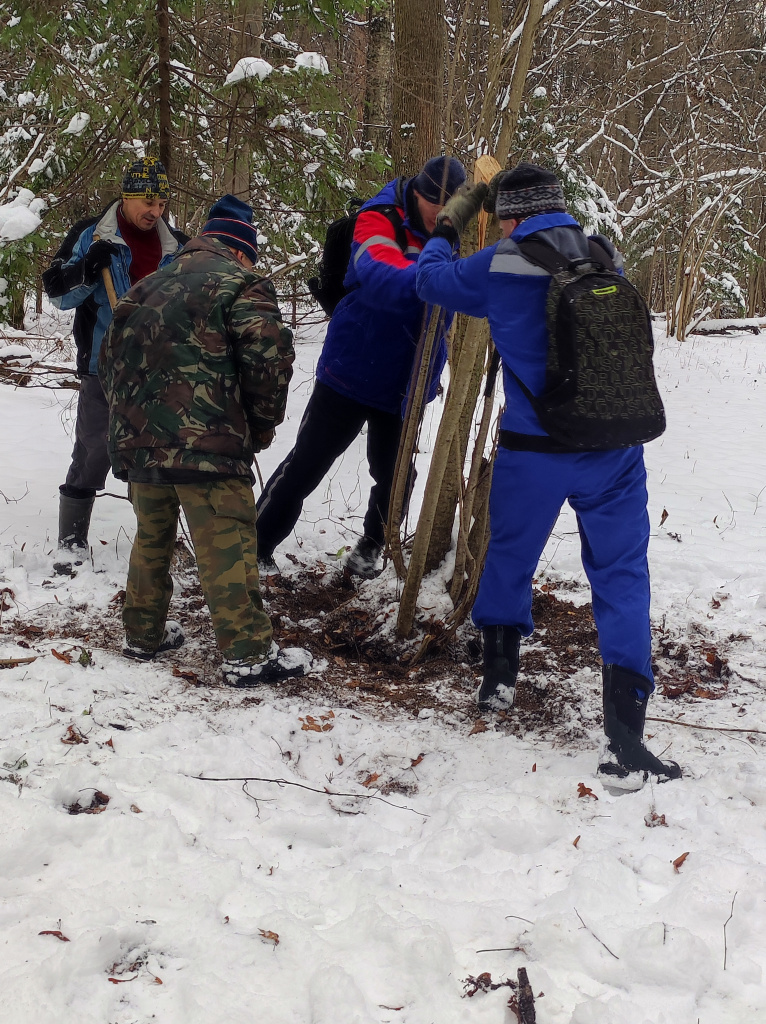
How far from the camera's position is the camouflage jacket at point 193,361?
2842 mm

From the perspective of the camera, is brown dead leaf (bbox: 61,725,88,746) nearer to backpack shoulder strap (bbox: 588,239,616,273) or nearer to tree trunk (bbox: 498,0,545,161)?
backpack shoulder strap (bbox: 588,239,616,273)

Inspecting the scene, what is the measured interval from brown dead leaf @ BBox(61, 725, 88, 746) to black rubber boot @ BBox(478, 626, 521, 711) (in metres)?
1.49

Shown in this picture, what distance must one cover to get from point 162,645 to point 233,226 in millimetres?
1822

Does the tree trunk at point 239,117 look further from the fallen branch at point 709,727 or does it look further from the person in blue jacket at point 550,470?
the fallen branch at point 709,727

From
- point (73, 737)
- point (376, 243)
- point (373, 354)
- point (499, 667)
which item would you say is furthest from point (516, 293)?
point (73, 737)

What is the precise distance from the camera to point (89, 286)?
3.81m

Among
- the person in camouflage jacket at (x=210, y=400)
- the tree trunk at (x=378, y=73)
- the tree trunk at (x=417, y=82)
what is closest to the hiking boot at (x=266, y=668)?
the person in camouflage jacket at (x=210, y=400)

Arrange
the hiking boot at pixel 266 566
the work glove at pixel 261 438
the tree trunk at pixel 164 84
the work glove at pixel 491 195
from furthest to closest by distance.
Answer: the tree trunk at pixel 164 84 → the hiking boot at pixel 266 566 → the work glove at pixel 261 438 → the work glove at pixel 491 195

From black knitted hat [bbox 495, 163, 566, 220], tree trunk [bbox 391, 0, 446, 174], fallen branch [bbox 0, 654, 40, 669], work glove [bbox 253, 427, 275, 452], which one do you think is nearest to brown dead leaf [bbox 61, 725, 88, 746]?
fallen branch [bbox 0, 654, 40, 669]

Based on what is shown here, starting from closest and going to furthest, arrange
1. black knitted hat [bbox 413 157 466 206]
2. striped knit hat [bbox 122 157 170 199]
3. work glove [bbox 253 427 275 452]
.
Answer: work glove [bbox 253 427 275 452], black knitted hat [bbox 413 157 466 206], striped knit hat [bbox 122 157 170 199]

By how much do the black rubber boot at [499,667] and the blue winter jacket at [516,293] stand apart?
857mm

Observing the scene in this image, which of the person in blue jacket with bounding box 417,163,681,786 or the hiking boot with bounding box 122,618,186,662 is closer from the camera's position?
the person in blue jacket with bounding box 417,163,681,786

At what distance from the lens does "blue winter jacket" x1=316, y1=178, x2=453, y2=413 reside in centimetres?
323

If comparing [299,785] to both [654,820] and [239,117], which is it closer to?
[654,820]
